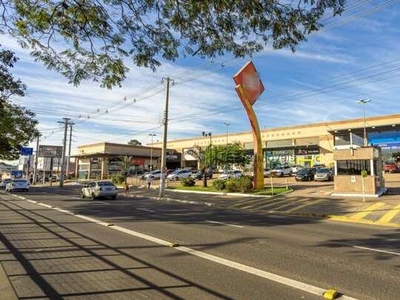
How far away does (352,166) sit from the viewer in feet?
96.3

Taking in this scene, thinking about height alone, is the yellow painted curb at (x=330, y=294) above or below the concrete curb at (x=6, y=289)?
above

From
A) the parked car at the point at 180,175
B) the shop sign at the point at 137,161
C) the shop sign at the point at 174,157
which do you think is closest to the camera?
the parked car at the point at 180,175

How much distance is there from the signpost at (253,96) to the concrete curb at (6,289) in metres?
29.9

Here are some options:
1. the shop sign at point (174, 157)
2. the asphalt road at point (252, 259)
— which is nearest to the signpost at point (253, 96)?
the asphalt road at point (252, 259)

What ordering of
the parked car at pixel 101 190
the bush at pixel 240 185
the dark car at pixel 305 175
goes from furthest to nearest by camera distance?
the dark car at pixel 305 175
the bush at pixel 240 185
the parked car at pixel 101 190

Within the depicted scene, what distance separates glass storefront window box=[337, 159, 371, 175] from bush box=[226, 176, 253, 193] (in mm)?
7855

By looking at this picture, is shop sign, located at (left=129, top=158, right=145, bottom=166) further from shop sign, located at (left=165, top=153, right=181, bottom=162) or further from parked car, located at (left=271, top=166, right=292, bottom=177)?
parked car, located at (left=271, top=166, right=292, bottom=177)

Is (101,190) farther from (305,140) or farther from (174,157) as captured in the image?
(174,157)

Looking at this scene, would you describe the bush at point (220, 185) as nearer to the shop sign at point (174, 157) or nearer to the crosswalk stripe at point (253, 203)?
the crosswalk stripe at point (253, 203)

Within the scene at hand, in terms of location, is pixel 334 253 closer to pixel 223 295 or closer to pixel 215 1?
pixel 223 295

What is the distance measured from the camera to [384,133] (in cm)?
5306

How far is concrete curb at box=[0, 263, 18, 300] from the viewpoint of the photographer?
6.11 meters

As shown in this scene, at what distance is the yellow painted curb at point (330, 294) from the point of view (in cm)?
620

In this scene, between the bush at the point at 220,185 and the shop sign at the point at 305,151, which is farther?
the shop sign at the point at 305,151
